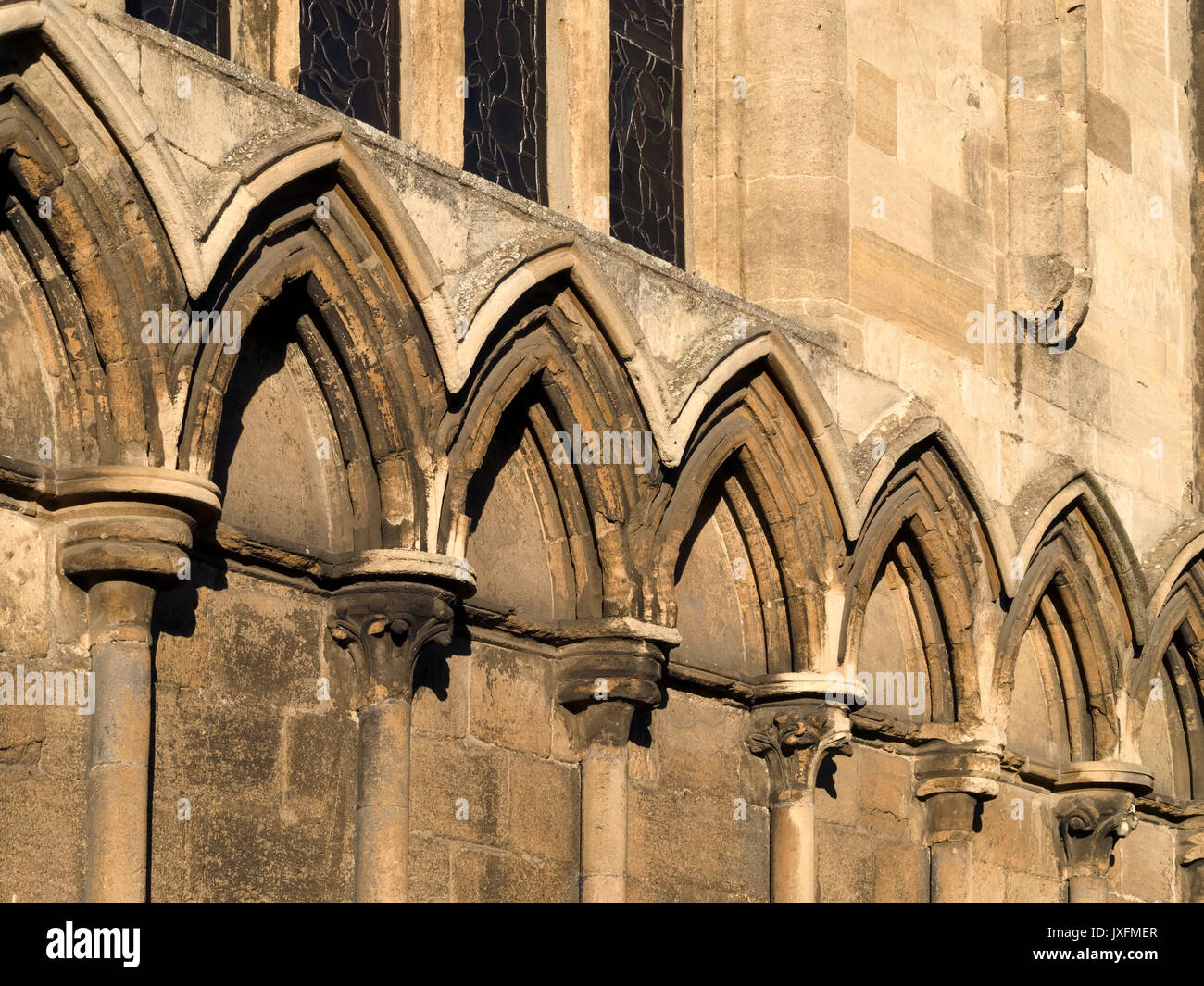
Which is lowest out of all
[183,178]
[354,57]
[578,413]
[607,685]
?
[607,685]

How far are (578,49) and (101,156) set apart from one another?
3.32 m

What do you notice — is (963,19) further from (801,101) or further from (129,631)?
(129,631)

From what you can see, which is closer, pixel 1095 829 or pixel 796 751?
pixel 796 751

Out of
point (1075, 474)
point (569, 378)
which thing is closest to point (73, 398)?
point (569, 378)

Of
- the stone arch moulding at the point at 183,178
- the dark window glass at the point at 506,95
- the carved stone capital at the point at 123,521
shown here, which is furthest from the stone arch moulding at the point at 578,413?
the carved stone capital at the point at 123,521

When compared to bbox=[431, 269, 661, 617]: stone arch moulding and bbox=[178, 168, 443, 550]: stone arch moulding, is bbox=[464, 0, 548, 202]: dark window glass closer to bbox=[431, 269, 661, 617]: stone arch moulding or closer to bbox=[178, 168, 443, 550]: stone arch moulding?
bbox=[431, 269, 661, 617]: stone arch moulding

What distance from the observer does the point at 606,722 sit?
967cm

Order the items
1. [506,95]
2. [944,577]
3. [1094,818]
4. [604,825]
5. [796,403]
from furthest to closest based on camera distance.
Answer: [1094,818] → [944,577] → [796,403] → [506,95] → [604,825]

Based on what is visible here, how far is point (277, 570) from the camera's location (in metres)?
8.64

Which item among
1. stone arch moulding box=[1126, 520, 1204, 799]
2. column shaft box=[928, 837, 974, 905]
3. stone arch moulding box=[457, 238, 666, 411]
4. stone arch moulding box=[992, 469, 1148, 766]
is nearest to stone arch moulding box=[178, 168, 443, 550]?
stone arch moulding box=[457, 238, 666, 411]

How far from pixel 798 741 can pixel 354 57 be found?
3377mm

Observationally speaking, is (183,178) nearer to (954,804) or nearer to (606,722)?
(606,722)

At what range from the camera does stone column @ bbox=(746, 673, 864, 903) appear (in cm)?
1048

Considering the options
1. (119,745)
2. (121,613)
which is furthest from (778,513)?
(119,745)
